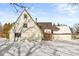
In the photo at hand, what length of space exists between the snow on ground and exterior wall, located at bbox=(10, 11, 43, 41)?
57mm

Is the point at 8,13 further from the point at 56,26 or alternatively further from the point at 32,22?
the point at 56,26

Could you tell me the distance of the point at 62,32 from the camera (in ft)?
5.40

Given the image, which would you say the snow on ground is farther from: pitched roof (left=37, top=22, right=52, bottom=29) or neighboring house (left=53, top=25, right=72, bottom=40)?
pitched roof (left=37, top=22, right=52, bottom=29)

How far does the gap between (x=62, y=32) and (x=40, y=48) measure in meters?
0.27

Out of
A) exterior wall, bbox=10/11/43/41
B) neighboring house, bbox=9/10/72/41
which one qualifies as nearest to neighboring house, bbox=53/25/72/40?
A: neighboring house, bbox=9/10/72/41

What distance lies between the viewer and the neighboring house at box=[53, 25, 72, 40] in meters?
1.64

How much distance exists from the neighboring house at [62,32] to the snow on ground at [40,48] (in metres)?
0.04

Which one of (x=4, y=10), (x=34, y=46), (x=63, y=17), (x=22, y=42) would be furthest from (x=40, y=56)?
(x=4, y=10)

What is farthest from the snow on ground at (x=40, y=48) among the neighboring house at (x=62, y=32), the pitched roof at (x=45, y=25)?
the pitched roof at (x=45, y=25)

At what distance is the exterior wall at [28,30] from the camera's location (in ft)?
5.37

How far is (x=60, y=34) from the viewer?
1.64m

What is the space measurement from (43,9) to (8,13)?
0.35 metres

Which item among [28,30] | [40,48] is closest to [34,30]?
[28,30]

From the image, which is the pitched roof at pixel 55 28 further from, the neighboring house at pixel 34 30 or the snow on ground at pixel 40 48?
the snow on ground at pixel 40 48
